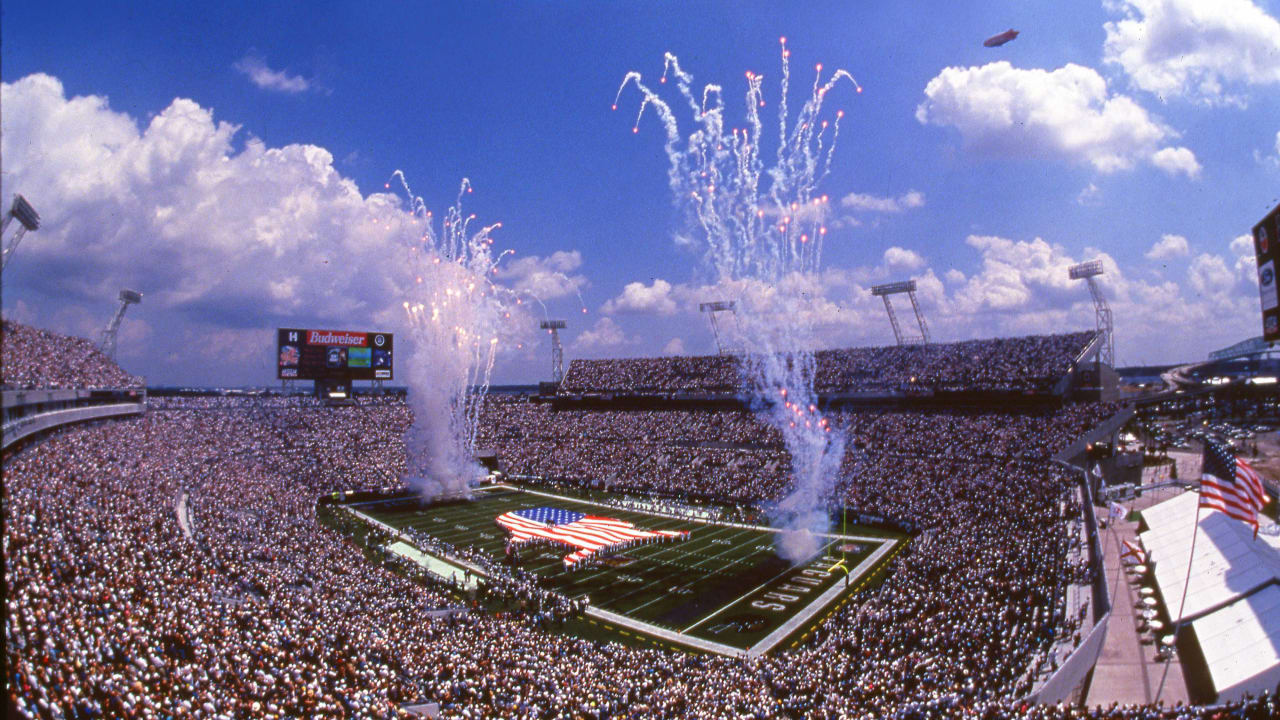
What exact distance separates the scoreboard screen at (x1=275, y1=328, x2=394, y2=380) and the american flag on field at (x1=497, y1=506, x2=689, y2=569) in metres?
29.2

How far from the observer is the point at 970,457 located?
1522 inches

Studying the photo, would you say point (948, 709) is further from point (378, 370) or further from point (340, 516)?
point (378, 370)

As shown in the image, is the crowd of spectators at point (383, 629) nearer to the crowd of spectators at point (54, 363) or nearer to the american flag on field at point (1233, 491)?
the crowd of spectators at point (54, 363)

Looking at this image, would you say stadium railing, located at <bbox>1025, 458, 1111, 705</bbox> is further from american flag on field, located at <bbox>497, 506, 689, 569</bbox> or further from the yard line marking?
american flag on field, located at <bbox>497, 506, 689, 569</bbox>

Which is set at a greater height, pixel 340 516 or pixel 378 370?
pixel 378 370

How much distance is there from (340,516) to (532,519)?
1109cm

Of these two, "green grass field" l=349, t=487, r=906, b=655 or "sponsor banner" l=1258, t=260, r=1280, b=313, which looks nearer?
"sponsor banner" l=1258, t=260, r=1280, b=313

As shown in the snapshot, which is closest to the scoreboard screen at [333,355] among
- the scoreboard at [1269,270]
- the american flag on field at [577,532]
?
the american flag on field at [577,532]

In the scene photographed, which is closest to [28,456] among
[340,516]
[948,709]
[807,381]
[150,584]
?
[150,584]

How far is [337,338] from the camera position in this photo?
6044cm

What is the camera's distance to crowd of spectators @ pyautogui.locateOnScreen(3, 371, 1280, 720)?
1306 centimetres

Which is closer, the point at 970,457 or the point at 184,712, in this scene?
the point at 184,712

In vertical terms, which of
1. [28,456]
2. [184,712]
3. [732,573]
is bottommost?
[732,573]

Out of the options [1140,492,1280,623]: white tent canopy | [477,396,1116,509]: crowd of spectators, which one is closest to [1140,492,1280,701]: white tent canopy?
[1140,492,1280,623]: white tent canopy
